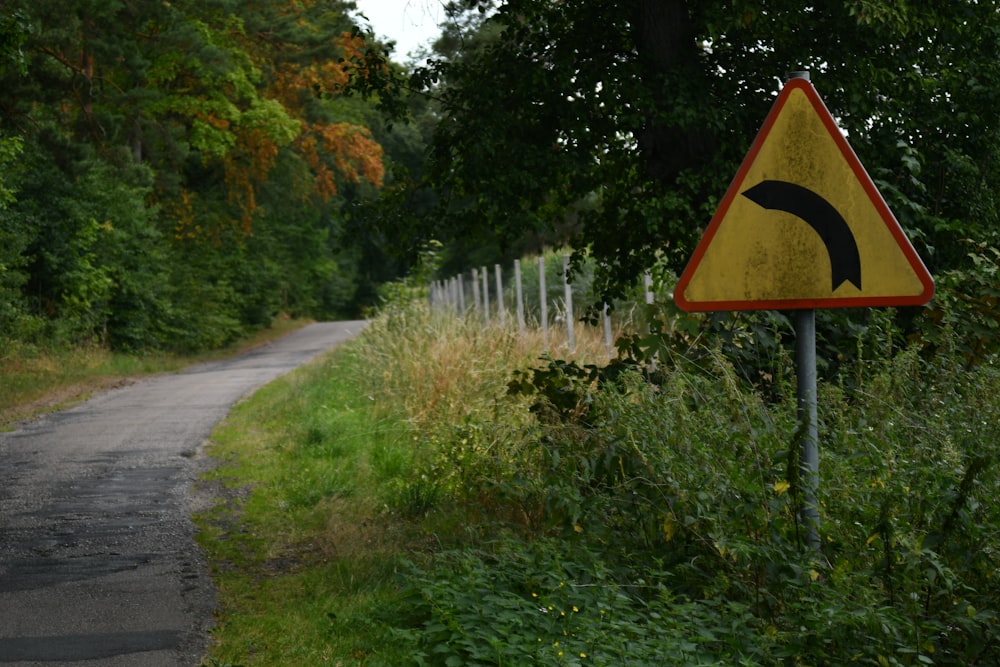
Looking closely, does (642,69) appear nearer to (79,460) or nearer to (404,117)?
(404,117)

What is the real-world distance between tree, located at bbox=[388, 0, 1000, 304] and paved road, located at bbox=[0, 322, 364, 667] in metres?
3.15

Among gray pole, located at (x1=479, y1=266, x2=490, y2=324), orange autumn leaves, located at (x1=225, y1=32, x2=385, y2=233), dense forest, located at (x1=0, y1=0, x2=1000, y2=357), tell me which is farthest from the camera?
orange autumn leaves, located at (x1=225, y1=32, x2=385, y2=233)

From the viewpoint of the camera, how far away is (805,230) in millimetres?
4742

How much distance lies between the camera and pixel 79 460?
12.1m

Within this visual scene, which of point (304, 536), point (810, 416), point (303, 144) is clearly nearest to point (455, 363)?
point (304, 536)

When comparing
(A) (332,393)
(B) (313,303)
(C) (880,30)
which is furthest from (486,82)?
(B) (313,303)

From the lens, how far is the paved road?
19.0 ft

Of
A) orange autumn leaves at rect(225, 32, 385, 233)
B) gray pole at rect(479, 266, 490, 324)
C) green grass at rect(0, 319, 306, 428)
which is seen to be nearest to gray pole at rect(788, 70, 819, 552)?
gray pole at rect(479, 266, 490, 324)

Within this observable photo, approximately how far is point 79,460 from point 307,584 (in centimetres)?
614

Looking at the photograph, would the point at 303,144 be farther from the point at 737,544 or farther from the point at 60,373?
the point at 737,544

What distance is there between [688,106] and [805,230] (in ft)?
11.2

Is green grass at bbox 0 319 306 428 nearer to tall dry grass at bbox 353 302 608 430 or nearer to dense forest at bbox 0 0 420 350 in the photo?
dense forest at bbox 0 0 420 350

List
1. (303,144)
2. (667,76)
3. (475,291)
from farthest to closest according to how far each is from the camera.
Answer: (303,144) < (475,291) < (667,76)

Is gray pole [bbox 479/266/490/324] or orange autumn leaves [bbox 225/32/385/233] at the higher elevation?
orange autumn leaves [bbox 225/32/385/233]
